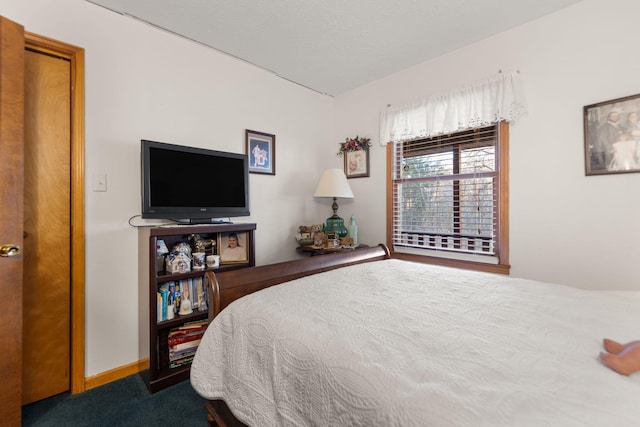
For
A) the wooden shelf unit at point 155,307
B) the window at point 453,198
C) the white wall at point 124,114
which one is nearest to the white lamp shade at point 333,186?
the window at point 453,198

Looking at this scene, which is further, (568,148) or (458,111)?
(458,111)

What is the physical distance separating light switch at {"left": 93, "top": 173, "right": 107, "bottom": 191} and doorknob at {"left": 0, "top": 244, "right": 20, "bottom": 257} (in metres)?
0.60

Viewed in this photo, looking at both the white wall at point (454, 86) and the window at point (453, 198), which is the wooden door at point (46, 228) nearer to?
the white wall at point (454, 86)

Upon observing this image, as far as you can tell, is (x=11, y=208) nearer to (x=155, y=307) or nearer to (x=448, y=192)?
(x=155, y=307)

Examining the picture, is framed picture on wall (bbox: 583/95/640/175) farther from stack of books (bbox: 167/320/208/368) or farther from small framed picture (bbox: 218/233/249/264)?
stack of books (bbox: 167/320/208/368)

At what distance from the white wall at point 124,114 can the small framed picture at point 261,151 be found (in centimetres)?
10

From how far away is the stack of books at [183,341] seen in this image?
6.35ft

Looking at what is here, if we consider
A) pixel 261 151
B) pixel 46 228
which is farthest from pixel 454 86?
pixel 46 228

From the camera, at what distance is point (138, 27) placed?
2062 mm

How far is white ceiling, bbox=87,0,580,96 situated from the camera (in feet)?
6.32

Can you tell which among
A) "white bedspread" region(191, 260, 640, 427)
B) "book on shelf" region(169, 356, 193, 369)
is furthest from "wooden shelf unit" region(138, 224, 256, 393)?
"white bedspread" region(191, 260, 640, 427)

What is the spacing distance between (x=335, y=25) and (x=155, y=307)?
242cm

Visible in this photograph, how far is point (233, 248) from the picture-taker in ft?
7.40

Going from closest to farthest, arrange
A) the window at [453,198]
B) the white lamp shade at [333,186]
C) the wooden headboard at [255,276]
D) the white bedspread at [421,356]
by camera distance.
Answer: the white bedspread at [421,356] < the wooden headboard at [255,276] < the window at [453,198] < the white lamp shade at [333,186]
